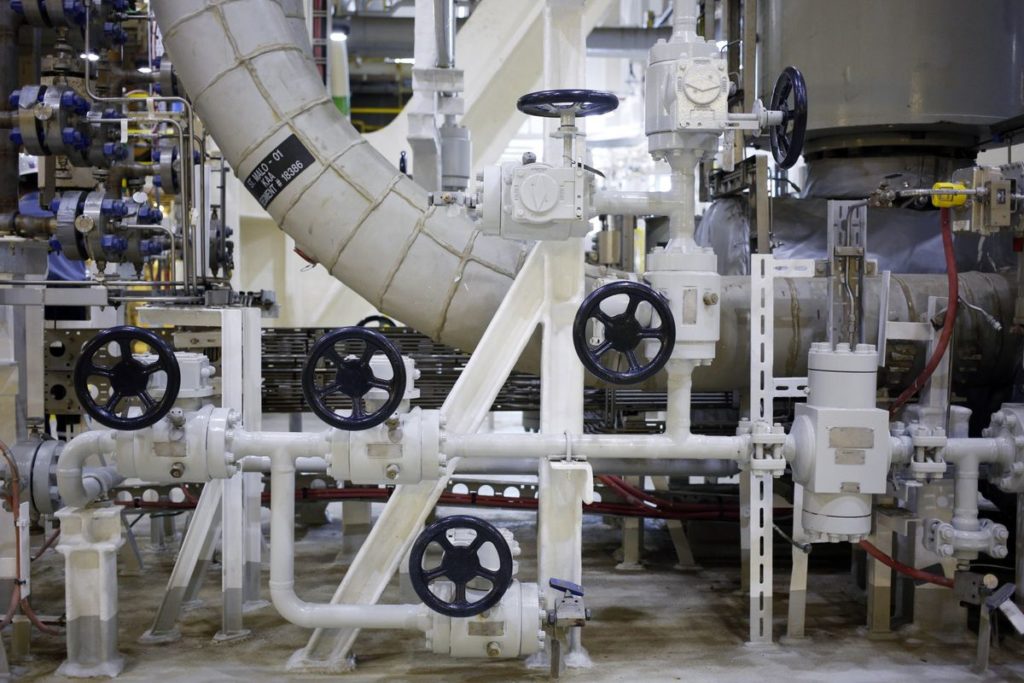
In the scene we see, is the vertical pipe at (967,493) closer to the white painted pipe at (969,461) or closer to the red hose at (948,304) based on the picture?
the white painted pipe at (969,461)

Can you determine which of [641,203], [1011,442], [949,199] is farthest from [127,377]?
[1011,442]

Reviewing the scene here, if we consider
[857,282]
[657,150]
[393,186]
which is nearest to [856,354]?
[857,282]

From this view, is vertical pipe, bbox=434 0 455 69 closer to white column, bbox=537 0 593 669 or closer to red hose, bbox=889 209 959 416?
white column, bbox=537 0 593 669

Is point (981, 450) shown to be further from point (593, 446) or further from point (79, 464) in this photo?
point (79, 464)

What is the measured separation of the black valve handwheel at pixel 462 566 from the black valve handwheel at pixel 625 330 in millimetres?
443

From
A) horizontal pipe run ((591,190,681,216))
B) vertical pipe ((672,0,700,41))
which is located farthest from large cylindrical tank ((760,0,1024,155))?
horizontal pipe run ((591,190,681,216))

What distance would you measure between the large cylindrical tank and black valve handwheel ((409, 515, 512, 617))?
1.89m

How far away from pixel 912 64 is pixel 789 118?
1.04 m

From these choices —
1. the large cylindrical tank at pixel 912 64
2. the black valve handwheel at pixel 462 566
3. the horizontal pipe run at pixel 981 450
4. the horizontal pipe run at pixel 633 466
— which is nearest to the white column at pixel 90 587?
the black valve handwheel at pixel 462 566

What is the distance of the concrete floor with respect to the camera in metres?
2.42

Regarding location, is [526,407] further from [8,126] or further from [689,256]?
[8,126]

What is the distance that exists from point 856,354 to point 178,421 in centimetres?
161

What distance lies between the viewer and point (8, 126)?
265 centimetres

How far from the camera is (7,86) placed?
2684mm
